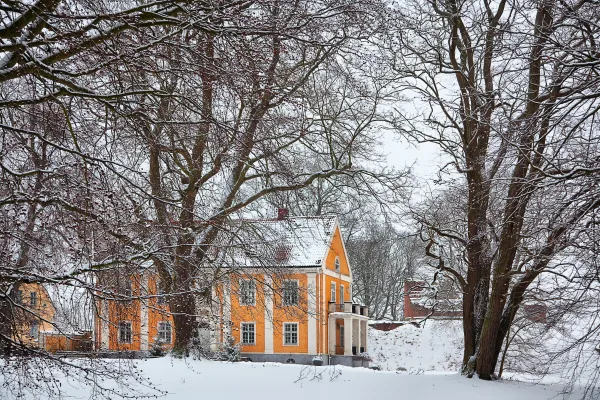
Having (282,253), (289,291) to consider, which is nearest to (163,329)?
(289,291)

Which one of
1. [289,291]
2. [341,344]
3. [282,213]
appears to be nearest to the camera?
[282,213]

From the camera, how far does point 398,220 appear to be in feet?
48.6

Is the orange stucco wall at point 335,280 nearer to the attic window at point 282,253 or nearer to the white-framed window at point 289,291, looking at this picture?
the white-framed window at point 289,291

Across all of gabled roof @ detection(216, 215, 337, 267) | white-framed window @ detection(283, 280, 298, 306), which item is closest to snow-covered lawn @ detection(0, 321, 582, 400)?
white-framed window @ detection(283, 280, 298, 306)

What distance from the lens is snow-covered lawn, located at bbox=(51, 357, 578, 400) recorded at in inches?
490

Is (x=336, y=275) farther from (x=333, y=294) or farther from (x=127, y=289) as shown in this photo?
(x=127, y=289)

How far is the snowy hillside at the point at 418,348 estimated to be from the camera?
32.8 metres

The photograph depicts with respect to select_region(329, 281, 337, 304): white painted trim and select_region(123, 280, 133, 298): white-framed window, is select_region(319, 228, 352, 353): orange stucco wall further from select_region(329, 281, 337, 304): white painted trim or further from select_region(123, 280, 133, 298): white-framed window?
select_region(123, 280, 133, 298): white-framed window

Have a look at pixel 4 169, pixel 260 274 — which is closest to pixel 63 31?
pixel 4 169

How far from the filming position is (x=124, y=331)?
8.02m

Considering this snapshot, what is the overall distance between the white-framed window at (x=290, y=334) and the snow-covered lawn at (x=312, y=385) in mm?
20845

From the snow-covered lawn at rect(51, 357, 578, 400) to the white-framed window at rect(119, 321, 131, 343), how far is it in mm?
3242

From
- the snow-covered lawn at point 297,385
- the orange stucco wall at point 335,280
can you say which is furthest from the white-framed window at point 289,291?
the orange stucco wall at point 335,280

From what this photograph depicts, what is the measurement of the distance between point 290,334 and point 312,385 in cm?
2314
